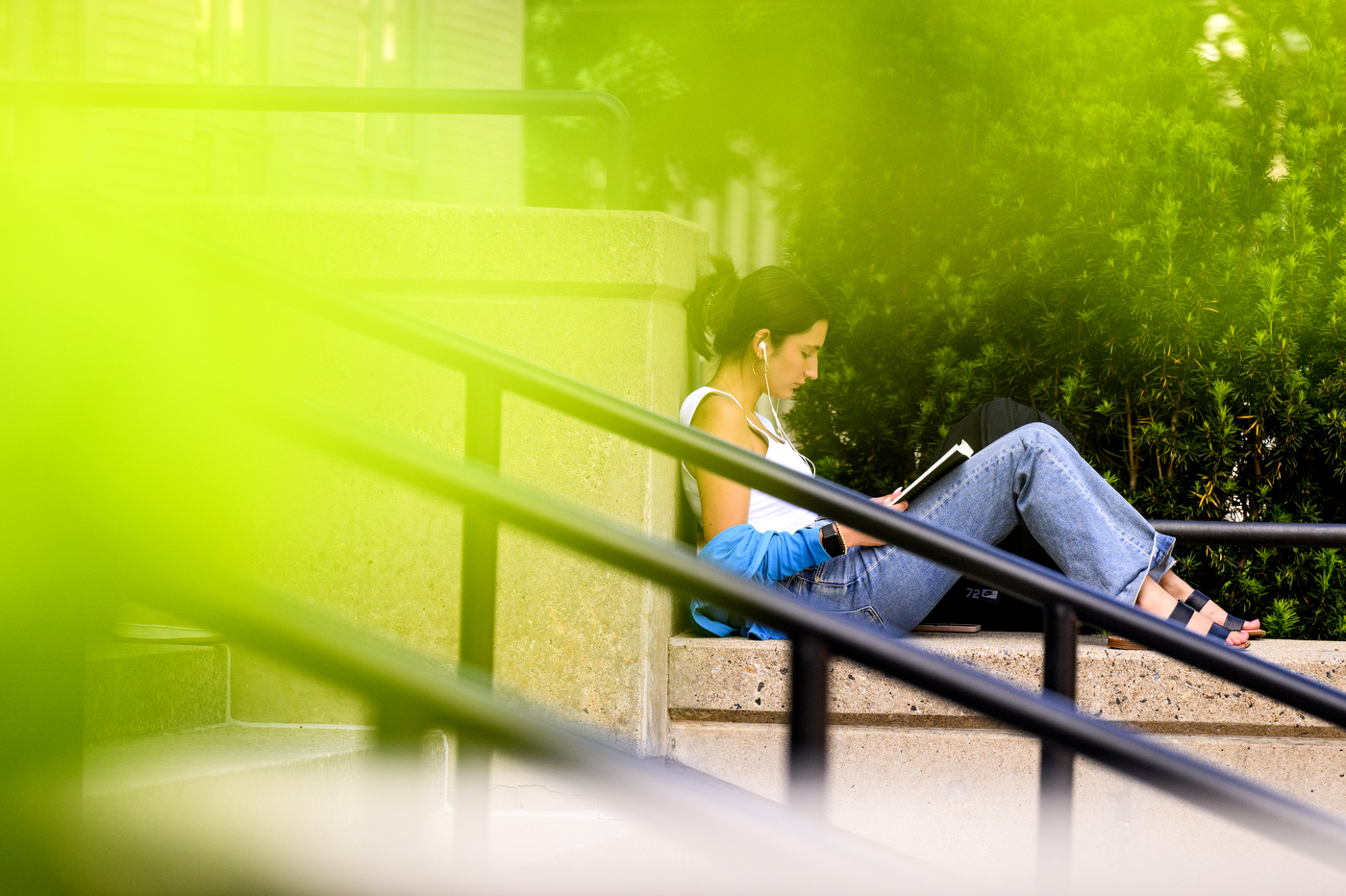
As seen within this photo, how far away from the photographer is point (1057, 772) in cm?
177

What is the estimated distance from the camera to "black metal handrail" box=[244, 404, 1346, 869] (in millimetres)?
908

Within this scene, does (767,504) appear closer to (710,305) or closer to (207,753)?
(710,305)

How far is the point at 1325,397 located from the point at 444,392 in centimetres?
265

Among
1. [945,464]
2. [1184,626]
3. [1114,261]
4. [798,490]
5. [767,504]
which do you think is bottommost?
[1184,626]

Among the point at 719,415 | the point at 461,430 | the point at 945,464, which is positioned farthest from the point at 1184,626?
Answer: the point at 461,430

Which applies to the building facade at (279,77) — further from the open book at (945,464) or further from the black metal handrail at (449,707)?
the black metal handrail at (449,707)

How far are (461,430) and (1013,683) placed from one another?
4.86ft

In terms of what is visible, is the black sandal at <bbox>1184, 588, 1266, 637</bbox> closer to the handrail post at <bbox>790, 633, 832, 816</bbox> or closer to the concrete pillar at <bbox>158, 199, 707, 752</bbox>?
the concrete pillar at <bbox>158, 199, 707, 752</bbox>

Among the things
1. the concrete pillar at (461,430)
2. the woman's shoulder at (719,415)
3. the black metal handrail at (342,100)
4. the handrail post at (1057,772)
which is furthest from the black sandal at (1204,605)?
the black metal handrail at (342,100)

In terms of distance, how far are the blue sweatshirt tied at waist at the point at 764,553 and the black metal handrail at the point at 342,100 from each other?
89 cm

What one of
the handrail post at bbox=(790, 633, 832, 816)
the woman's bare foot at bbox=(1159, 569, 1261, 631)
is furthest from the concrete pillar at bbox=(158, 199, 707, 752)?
the handrail post at bbox=(790, 633, 832, 816)

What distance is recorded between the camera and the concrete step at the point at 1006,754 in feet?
10.1

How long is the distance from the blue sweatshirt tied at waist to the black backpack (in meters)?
0.51

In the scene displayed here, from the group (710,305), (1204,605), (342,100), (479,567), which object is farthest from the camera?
(710,305)
